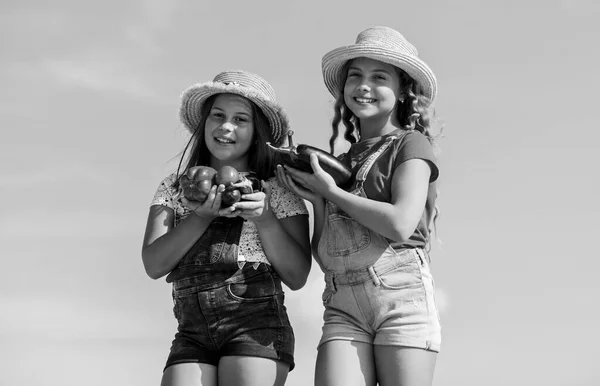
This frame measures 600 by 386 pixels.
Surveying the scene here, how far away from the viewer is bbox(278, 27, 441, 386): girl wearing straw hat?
5652 millimetres

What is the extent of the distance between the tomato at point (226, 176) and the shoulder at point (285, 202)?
504 millimetres

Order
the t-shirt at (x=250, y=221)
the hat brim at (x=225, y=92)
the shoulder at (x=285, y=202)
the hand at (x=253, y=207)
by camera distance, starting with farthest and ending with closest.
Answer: the hat brim at (x=225, y=92) < the shoulder at (x=285, y=202) < the t-shirt at (x=250, y=221) < the hand at (x=253, y=207)

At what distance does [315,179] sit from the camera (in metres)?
5.98

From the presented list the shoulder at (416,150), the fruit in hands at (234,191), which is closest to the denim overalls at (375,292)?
the shoulder at (416,150)

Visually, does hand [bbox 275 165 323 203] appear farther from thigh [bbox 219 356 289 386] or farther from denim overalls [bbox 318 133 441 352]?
thigh [bbox 219 356 289 386]

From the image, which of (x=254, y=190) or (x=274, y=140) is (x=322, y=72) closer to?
(x=274, y=140)

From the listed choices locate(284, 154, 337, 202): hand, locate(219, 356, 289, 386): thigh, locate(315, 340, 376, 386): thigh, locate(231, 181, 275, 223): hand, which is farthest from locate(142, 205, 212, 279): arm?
locate(315, 340, 376, 386): thigh

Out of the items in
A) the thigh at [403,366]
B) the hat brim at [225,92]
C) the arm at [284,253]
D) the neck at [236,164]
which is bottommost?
the thigh at [403,366]

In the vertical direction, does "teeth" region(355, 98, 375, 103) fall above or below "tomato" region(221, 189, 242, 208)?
above

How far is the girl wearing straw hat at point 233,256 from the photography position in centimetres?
604

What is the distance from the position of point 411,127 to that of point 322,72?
99 centimetres

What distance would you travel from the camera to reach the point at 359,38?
6723 millimetres

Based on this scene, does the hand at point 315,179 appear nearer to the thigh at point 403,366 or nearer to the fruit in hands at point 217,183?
the fruit in hands at point 217,183

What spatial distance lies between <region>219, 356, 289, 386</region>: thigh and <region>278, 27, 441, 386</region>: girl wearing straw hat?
1.28 ft
